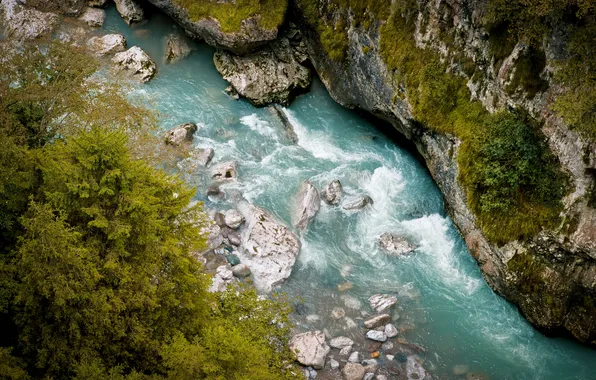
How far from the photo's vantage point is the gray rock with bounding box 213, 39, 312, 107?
28516 mm

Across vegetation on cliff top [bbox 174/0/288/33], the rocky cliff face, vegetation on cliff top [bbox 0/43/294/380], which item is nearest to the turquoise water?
the rocky cliff face

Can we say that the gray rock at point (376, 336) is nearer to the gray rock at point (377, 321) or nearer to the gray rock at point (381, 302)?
the gray rock at point (377, 321)

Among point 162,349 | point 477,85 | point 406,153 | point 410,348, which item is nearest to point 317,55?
point 406,153

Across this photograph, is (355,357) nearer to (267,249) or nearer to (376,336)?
(376,336)

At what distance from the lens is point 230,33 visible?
27328mm

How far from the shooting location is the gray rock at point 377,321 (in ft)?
68.4

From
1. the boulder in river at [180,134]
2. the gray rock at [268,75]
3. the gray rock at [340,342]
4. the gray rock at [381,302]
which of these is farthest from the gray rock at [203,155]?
the gray rock at [340,342]

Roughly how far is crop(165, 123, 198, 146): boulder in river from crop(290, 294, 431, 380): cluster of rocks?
11.4m

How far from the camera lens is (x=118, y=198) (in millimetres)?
13586

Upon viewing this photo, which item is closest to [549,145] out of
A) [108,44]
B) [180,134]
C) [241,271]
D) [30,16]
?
[241,271]

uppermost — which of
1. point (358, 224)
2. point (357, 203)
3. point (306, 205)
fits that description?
point (357, 203)

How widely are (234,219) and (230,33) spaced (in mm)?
10246

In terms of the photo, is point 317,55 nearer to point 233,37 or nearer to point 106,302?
point 233,37

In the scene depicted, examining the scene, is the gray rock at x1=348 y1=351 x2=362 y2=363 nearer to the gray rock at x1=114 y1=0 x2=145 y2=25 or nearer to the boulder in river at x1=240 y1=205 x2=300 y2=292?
the boulder in river at x1=240 y1=205 x2=300 y2=292
